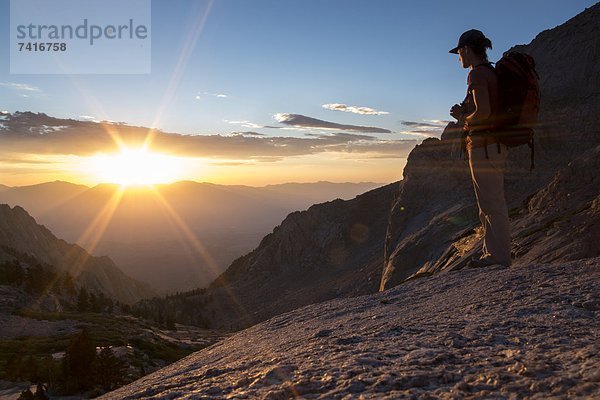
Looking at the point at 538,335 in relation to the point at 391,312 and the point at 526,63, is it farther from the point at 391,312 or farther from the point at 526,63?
the point at 526,63

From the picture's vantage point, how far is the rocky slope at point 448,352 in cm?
381

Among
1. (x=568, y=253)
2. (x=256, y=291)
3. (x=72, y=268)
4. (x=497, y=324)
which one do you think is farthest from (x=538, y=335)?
(x=72, y=268)

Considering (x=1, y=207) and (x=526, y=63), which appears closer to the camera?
(x=526, y=63)

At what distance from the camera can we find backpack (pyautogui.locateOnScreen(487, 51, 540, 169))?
25.4 ft

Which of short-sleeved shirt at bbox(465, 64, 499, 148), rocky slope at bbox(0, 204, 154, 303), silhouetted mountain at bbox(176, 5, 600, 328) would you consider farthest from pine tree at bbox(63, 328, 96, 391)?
rocky slope at bbox(0, 204, 154, 303)

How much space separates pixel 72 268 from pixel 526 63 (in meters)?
188

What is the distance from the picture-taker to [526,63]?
782 centimetres

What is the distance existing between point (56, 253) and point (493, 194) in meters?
203

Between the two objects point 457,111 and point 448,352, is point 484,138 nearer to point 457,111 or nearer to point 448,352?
point 457,111

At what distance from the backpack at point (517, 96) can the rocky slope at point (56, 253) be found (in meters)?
169

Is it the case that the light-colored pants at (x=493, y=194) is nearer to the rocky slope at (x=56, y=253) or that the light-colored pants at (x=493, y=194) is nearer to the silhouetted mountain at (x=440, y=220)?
the silhouetted mountain at (x=440, y=220)

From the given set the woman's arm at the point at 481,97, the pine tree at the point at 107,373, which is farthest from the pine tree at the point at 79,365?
the woman's arm at the point at 481,97

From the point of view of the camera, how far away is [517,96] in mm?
7844

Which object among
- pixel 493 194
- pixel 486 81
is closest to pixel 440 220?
pixel 493 194
